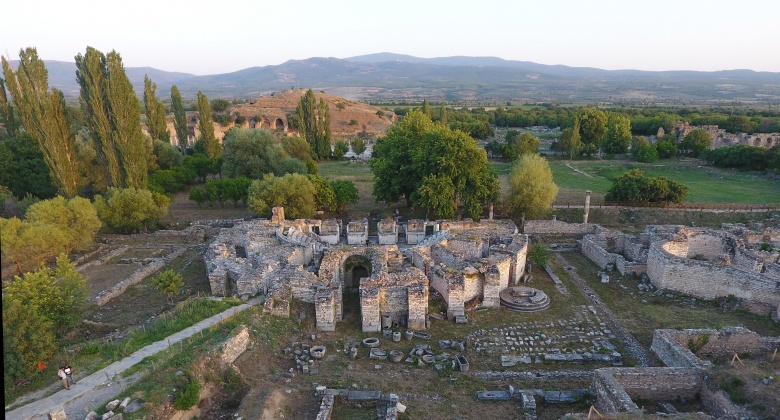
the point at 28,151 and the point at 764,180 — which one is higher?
the point at 28,151

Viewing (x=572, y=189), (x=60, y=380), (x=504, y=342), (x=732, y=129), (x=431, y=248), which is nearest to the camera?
(x=60, y=380)

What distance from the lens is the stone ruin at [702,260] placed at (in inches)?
776

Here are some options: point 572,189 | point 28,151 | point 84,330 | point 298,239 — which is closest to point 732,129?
point 572,189

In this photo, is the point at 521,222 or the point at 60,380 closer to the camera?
the point at 60,380

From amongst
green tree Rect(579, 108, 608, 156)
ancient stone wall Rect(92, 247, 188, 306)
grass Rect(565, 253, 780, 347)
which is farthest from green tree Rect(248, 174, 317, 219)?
green tree Rect(579, 108, 608, 156)

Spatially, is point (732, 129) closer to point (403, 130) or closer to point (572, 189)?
point (572, 189)

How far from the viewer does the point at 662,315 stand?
19.5 meters

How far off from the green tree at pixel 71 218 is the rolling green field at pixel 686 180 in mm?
28044

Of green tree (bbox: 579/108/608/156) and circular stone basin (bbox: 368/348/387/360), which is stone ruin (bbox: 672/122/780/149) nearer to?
green tree (bbox: 579/108/608/156)

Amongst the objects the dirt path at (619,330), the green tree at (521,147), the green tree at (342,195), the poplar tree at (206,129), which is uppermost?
the poplar tree at (206,129)

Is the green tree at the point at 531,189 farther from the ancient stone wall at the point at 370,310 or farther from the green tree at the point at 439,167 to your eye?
the ancient stone wall at the point at 370,310

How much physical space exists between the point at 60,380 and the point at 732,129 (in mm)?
87218

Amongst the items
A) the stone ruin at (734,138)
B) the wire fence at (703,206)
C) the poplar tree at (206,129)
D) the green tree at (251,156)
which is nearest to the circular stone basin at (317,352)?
the wire fence at (703,206)

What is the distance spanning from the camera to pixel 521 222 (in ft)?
104
